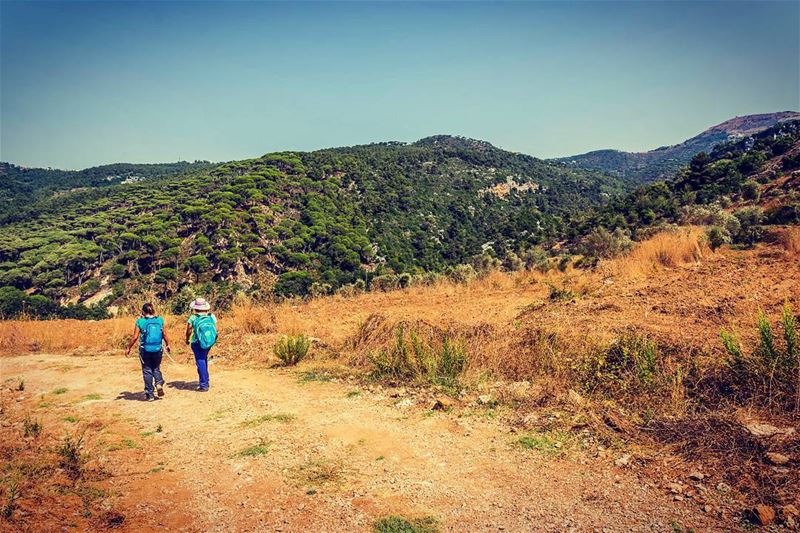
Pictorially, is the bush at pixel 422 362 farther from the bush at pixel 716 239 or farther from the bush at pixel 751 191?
the bush at pixel 751 191

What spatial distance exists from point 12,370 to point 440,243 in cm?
6772

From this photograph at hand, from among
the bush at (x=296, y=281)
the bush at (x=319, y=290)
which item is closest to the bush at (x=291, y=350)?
the bush at (x=319, y=290)

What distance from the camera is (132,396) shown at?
275 inches

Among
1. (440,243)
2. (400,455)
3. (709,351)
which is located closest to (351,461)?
(400,455)

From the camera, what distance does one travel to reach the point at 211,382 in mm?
7719

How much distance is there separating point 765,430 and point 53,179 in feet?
632

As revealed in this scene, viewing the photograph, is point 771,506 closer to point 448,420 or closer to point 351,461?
point 448,420

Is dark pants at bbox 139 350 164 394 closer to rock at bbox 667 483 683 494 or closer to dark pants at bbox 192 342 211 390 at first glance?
dark pants at bbox 192 342 211 390

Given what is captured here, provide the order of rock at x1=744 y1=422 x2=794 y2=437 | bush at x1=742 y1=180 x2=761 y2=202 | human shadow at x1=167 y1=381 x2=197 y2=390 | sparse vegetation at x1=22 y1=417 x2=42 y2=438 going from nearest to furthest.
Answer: rock at x1=744 y1=422 x2=794 y2=437, sparse vegetation at x1=22 y1=417 x2=42 y2=438, human shadow at x1=167 y1=381 x2=197 y2=390, bush at x1=742 y1=180 x2=761 y2=202

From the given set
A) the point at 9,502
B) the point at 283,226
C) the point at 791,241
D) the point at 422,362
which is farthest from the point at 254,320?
the point at 283,226

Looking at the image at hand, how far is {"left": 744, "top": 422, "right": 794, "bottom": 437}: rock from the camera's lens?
13.2 feet

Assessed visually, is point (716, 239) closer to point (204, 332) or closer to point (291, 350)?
point (291, 350)

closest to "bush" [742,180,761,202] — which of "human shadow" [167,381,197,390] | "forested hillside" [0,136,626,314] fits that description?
"forested hillside" [0,136,626,314]

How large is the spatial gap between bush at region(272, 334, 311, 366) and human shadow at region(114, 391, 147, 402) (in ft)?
7.93
